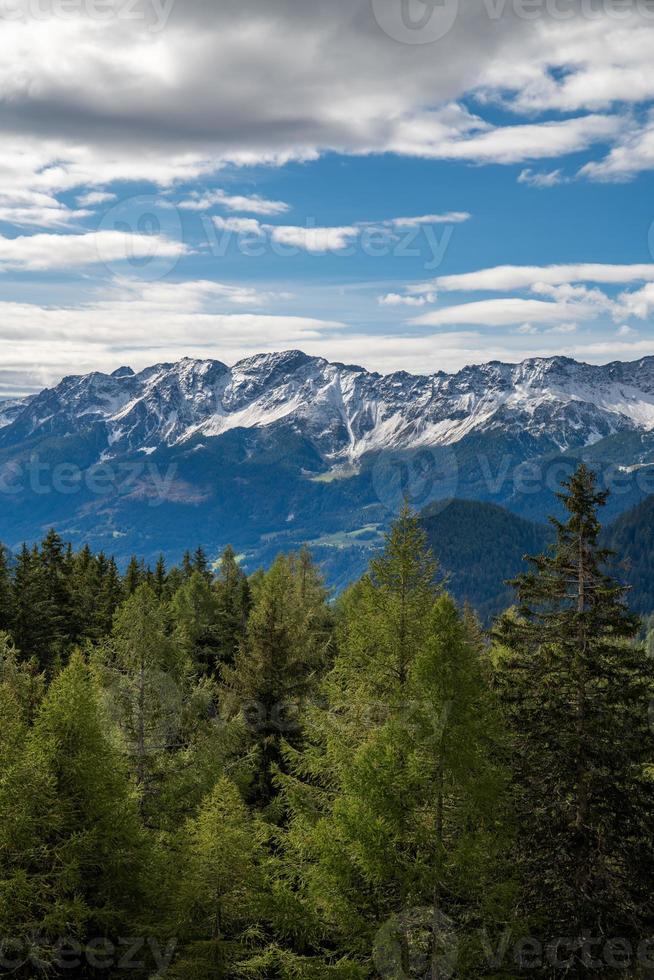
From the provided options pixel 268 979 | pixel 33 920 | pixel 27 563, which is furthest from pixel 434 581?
pixel 27 563

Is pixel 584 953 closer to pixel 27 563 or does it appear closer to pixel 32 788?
pixel 32 788

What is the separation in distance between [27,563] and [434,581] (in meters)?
40.2

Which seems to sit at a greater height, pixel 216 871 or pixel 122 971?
pixel 216 871

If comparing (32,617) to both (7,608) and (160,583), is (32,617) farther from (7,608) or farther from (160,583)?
(160,583)

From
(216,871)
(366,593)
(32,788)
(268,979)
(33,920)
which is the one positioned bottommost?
(268,979)

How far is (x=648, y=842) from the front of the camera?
21312 millimetres

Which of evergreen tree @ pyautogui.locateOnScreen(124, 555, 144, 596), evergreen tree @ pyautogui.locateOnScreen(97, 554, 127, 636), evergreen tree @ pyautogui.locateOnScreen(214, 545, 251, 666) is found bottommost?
evergreen tree @ pyautogui.locateOnScreen(214, 545, 251, 666)

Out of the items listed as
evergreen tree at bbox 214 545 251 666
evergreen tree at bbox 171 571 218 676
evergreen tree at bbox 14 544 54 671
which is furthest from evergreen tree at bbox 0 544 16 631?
evergreen tree at bbox 214 545 251 666

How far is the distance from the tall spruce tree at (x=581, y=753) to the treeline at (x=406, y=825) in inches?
2.4

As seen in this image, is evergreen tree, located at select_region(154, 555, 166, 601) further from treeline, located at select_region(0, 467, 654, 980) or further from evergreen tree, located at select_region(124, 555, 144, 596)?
treeline, located at select_region(0, 467, 654, 980)

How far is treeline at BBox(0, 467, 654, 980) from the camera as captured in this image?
18.4m

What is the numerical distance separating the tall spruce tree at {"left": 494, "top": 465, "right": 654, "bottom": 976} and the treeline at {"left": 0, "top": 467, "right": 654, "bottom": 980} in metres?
0.06

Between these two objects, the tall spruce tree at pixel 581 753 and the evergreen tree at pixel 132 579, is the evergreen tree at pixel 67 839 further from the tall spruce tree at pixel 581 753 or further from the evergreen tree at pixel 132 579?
the evergreen tree at pixel 132 579

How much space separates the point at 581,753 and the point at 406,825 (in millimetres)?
5237
